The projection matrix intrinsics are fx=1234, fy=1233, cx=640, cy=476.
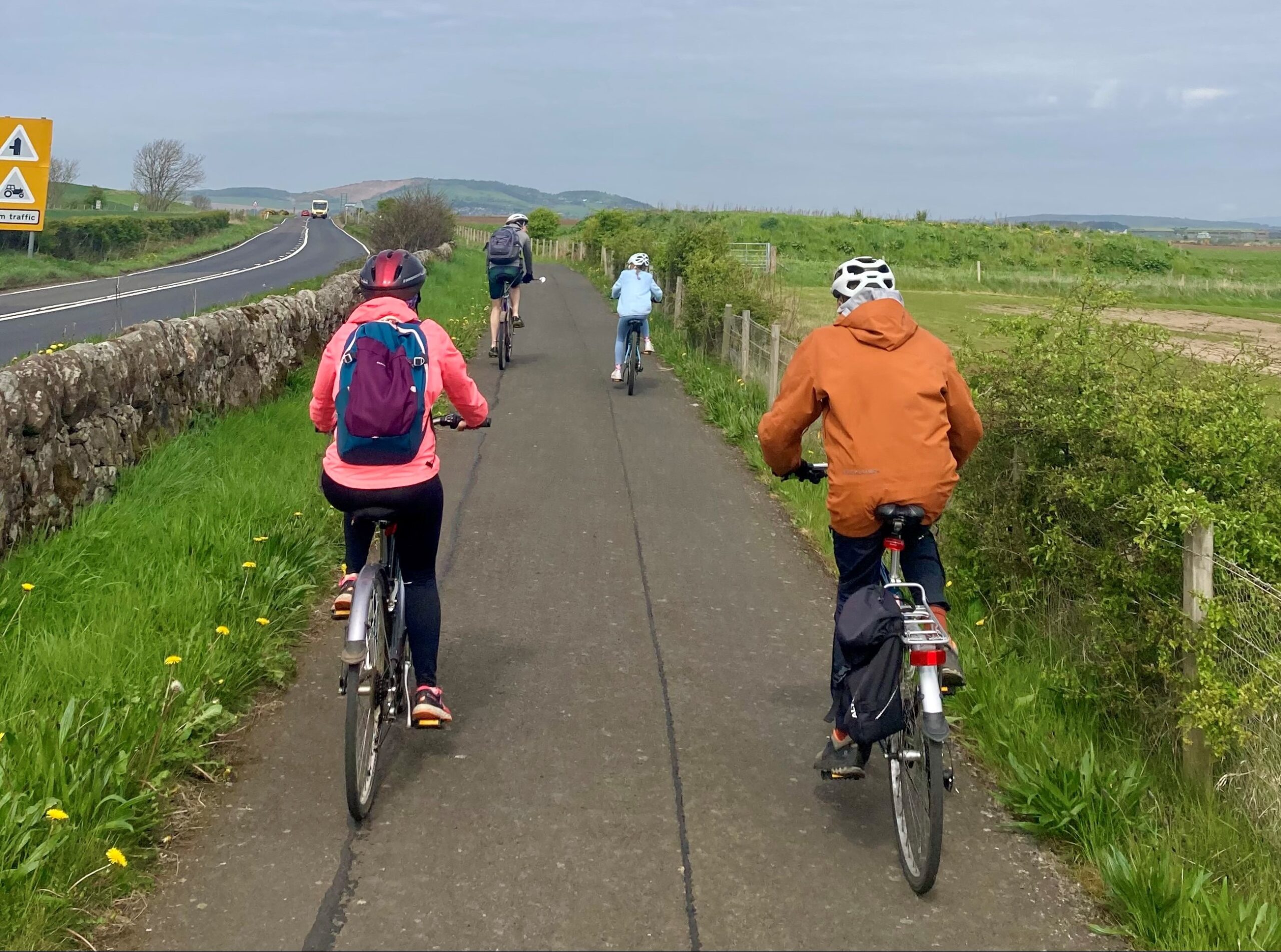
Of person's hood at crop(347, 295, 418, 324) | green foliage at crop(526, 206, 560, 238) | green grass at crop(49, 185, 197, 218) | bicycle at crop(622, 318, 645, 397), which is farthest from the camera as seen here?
green foliage at crop(526, 206, 560, 238)

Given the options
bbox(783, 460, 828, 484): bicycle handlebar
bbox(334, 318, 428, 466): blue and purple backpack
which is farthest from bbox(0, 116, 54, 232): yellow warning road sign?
bbox(783, 460, 828, 484): bicycle handlebar

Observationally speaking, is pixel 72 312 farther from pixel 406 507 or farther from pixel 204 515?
pixel 406 507

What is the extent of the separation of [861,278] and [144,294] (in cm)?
2784

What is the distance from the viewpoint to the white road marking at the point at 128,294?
905 inches

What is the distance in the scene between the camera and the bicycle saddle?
4324 millimetres

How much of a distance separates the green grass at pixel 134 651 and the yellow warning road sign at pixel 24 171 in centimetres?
470

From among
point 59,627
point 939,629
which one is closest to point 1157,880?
point 939,629

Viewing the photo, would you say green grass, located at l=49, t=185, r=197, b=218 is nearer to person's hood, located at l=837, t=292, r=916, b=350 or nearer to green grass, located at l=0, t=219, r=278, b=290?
green grass, located at l=0, t=219, r=278, b=290

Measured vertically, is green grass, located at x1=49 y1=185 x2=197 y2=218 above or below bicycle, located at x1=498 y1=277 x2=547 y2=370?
above

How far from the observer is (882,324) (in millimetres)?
4438

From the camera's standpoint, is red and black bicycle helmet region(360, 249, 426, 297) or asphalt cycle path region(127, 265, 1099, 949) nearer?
asphalt cycle path region(127, 265, 1099, 949)

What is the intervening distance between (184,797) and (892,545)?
110 inches

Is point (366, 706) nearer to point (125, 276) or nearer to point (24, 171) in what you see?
point (24, 171)

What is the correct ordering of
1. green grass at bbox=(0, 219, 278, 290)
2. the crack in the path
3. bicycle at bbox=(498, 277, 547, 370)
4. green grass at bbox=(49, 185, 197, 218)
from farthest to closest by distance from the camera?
green grass at bbox=(49, 185, 197, 218) < green grass at bbox=(0, 219, 278, 290) < bicycle at bbox=(498, 277, 547, 370) < the crack in the path
